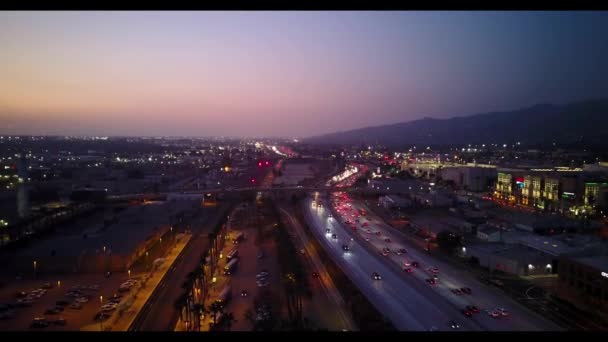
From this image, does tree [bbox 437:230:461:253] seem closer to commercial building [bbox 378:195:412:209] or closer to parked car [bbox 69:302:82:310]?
commercial building [bbox 378:195:412:209]

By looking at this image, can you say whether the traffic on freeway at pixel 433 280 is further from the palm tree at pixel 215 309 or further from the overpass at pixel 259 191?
the overpass at pixel 259 191

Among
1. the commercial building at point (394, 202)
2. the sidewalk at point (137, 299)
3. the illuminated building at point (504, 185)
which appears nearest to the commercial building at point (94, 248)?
the sidewalk at point (137, 299)

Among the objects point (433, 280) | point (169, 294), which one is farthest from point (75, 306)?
point (433, 280)

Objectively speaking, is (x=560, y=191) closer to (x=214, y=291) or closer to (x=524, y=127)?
(x=214, y=291)
